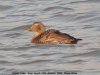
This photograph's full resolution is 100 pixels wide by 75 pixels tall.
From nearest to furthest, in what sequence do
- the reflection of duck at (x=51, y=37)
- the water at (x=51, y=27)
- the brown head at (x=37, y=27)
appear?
the water at (x=51, y=27) → the reflection of duck at (x=51, y=37) → the brown head at (x=37, y=27)

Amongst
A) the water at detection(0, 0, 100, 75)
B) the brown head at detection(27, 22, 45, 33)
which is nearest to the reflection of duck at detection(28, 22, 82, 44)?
the brown head at detection(27, 22, 45, 33)

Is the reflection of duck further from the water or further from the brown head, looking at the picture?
the water

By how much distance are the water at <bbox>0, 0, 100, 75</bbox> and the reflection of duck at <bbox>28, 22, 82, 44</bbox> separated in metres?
0.18

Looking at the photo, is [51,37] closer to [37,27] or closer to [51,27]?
[37,27]

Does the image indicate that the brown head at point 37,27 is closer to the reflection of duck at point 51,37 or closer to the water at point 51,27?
the reflection of duck at point 51,37

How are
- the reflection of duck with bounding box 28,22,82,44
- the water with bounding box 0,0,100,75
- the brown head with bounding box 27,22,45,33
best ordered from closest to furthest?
the water with bounding box 0,0,100,75 → the reflection of duck with bounding box 28,22,82,44 → the brown head with bounding box 27,22,45,33

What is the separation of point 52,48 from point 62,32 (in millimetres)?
1575

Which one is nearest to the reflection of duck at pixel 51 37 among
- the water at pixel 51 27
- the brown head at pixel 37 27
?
the brown head at pixel 37 27

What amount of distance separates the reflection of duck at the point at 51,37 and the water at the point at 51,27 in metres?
0.18

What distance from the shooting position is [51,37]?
51.6ft

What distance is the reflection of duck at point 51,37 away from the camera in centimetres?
1541

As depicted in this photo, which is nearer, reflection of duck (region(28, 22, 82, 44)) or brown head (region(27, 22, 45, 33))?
reflection of duck (region(28, 22, 82, 44))

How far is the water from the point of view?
13.7m

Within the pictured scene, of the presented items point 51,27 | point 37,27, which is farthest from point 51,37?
point 51,27
